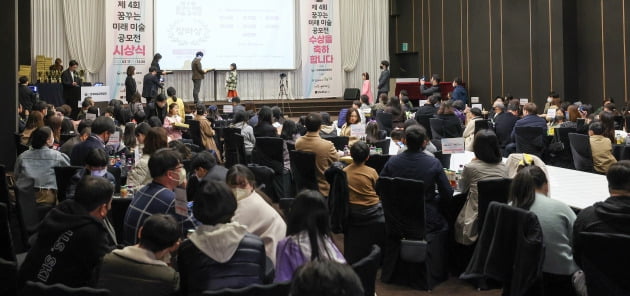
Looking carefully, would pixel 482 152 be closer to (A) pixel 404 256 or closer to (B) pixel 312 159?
(A) pixel 404 256

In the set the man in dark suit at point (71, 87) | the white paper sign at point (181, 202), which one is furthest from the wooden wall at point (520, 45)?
the white paper sign at point (181, 202)

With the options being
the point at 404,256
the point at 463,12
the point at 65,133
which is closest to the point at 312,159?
the point at 404,256

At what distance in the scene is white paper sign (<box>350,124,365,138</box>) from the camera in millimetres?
8383

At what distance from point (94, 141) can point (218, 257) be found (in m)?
3.85

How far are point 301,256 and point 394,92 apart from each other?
1670 cm

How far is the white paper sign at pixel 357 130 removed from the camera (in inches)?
330

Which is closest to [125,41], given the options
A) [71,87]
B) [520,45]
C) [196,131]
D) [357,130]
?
[71,87]

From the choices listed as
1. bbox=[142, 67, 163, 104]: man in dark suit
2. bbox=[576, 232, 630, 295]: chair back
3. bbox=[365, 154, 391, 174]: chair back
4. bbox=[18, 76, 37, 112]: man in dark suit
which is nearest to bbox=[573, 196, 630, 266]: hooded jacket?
bbox=[576, 232, 630, 295]: chair back

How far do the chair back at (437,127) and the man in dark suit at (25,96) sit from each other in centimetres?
648

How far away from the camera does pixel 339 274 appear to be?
190cm

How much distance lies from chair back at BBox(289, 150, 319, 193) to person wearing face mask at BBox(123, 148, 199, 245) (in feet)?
7.90

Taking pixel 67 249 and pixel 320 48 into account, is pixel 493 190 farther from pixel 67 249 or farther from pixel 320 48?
pixel 320 48

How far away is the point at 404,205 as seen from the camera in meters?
5.14

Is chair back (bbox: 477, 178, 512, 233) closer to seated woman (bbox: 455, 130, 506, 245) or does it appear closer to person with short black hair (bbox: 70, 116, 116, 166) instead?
Answer: seated woman (bbox: 455, 130, 506, 245)
